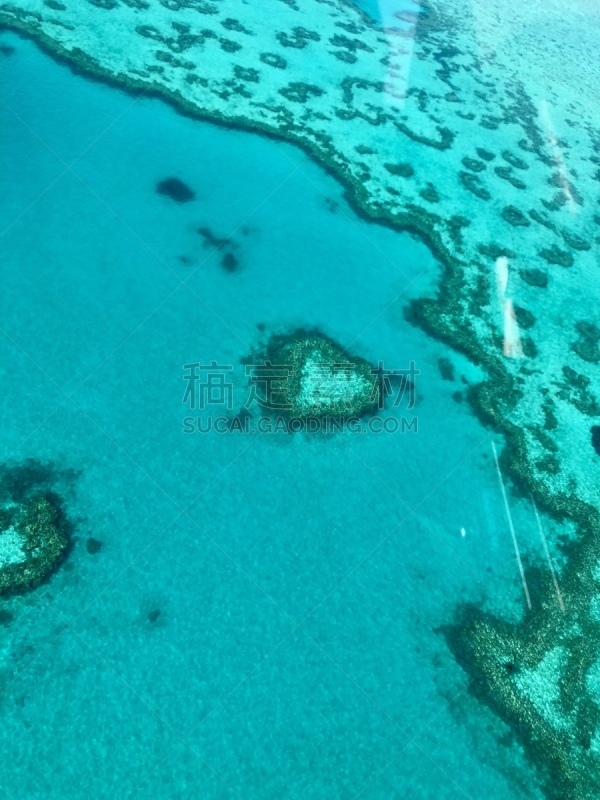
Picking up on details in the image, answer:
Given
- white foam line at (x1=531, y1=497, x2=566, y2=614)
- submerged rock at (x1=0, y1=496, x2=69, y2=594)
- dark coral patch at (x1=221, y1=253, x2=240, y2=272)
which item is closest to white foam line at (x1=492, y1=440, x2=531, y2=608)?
white foam line at (x1=531, y1=497, x2=566, y2=614)

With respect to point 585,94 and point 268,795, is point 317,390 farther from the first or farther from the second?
point 585,94

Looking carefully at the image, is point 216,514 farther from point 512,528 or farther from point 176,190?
point 176,190

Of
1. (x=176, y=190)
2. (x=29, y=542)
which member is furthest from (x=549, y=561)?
(x=176, y=190)

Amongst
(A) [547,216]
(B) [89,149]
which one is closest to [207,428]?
(B) [89,149]

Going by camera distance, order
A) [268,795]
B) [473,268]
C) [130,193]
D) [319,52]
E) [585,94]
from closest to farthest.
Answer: [268,795] < [130,193] < [473,268] < [319,52] < [585,94]

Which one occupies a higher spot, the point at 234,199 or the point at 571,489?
the point at 234,199

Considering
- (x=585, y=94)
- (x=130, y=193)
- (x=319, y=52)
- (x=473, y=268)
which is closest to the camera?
(x=130, y=193)

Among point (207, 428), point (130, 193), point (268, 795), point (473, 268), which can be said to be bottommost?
point (268, 795)
